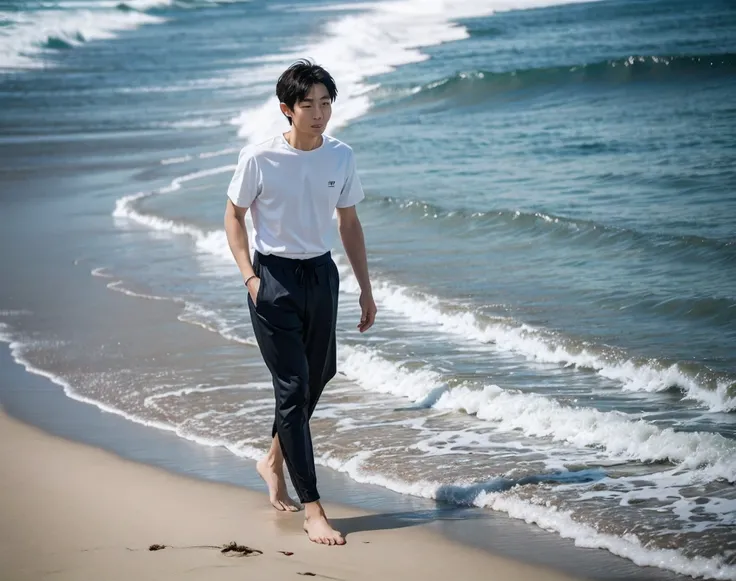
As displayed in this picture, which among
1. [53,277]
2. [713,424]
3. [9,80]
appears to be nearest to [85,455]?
[713,424]

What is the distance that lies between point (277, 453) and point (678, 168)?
456 inches

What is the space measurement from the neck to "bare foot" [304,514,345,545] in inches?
59.1

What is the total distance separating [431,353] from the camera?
26.0 ft

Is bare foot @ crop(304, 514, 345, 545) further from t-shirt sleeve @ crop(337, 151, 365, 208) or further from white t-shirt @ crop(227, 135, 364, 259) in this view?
t-shirt sleeve @ crop(337, 151, 365, 208)

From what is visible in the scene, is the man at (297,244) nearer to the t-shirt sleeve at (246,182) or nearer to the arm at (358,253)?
the t-shirt sleeve at (246,182)

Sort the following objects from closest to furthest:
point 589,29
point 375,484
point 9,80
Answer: point 375,484 → point 9,80 → point 589,29

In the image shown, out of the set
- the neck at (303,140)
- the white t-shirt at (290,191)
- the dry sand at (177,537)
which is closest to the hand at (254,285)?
the white t-shirt at (290,191)

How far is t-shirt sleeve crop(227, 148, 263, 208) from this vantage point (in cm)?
449

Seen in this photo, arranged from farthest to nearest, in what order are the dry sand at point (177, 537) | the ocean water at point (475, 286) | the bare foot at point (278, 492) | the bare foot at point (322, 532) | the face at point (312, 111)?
the ocean water at point (475, 286) < the bare foot at point (278, 492) < the bare foot at point (322, 532) < the face at point (312, 111) < the dry sand at point (177, 537)

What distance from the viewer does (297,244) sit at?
4.58 m

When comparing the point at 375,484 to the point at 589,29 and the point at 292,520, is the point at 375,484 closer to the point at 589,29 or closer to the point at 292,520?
the point at 292,520

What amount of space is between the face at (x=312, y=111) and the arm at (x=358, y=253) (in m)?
0.47

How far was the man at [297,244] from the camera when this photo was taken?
4.50m

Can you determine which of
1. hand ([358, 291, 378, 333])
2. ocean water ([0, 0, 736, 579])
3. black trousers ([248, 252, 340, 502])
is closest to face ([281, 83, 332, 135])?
black trousers ([248, 252, 340, 502])
